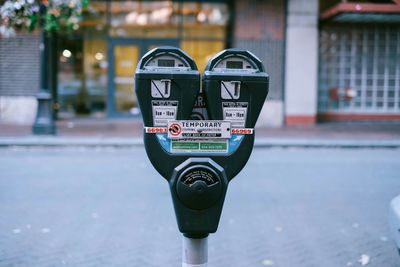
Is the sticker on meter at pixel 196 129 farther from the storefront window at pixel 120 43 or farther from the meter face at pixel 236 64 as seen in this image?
the storefront window at pixel 120 43

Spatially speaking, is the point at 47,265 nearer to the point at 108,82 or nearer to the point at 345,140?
the point at 345,140

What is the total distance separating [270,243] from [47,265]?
6.73ft

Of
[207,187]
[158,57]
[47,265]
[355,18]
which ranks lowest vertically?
[47,265]

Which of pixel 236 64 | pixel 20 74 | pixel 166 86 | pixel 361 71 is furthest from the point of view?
pixel 361 71

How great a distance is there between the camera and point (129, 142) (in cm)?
1244

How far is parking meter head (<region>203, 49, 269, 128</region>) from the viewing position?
3.02m

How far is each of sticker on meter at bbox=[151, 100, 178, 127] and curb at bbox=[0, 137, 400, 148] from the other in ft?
30.8

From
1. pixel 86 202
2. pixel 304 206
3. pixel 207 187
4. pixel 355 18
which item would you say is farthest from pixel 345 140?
pixel 207 187

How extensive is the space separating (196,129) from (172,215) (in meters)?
3.58

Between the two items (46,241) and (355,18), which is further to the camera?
(355,18)

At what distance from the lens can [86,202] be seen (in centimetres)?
709

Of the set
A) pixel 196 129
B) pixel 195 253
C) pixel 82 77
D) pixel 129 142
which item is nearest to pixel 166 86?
pixel 196 129

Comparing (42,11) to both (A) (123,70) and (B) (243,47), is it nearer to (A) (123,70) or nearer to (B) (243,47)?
(A) (123,70)

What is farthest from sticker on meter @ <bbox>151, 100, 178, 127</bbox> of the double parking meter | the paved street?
the paved street
